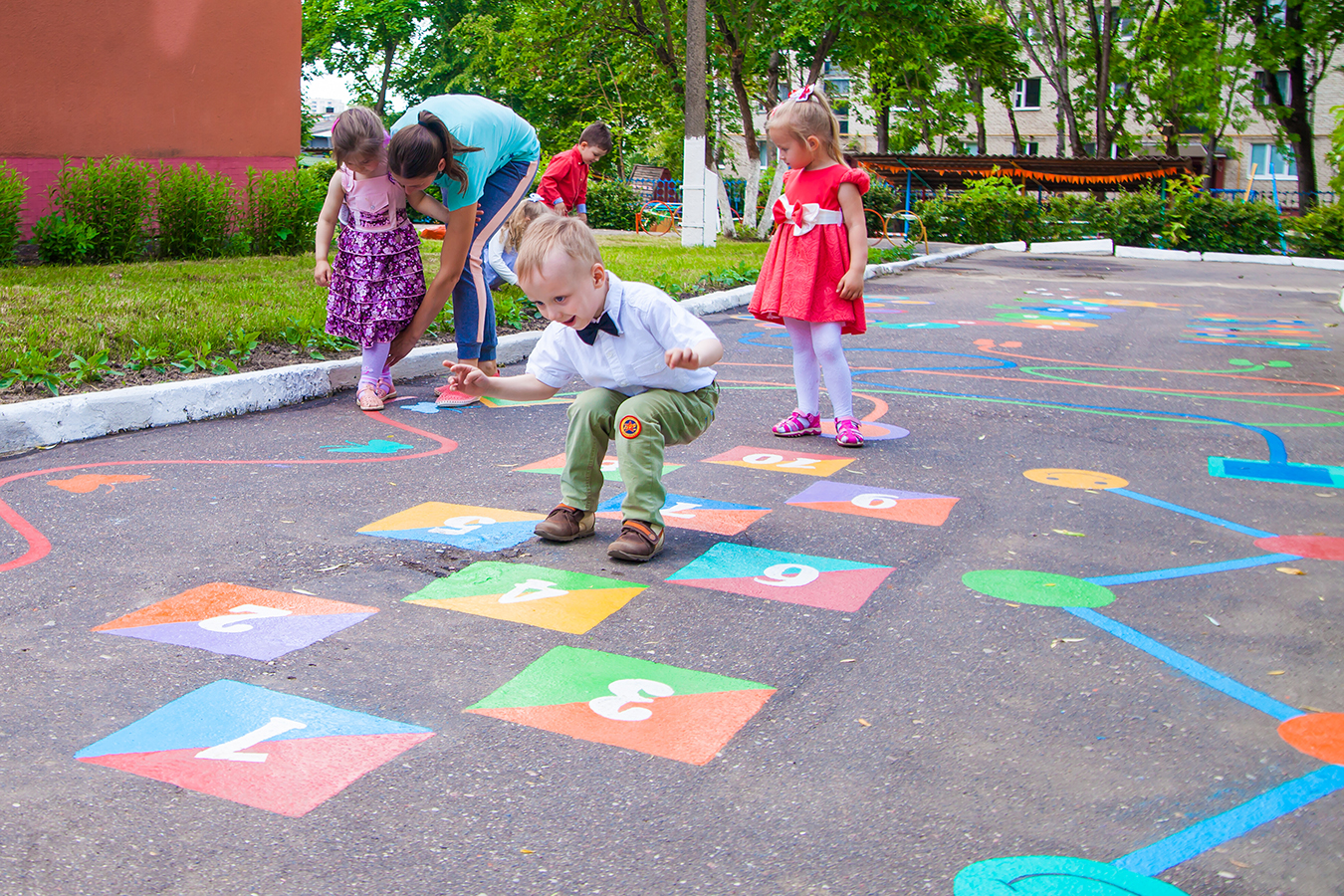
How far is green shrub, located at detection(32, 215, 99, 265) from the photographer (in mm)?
8992

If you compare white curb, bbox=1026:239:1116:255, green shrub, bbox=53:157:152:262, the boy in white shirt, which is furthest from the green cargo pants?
white curb, bbox=1026:239:1116:255

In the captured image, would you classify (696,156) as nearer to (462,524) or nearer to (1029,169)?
(1029,169)

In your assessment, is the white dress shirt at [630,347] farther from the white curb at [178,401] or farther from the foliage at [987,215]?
the foliage at [987,215]

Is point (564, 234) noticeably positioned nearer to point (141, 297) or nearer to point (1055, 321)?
point (141, 297)

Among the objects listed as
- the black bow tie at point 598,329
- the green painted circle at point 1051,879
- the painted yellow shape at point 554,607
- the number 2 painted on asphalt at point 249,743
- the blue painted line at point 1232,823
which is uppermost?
the black bow tie at point 598,329

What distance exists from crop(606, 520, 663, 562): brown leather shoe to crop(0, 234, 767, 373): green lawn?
3.30m

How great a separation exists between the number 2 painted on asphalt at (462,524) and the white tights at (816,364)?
6.07ft

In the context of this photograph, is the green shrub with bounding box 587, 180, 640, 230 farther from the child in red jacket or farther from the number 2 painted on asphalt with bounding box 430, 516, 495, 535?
the number 2 painted on asphalt with bounding box 430, 516, 495, 535

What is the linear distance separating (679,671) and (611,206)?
23.6 meters

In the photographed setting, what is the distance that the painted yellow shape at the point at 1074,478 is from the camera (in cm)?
423

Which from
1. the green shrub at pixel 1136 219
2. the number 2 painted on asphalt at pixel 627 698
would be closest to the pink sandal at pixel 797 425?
the number 2 painted on asphalt at pixel 627 698

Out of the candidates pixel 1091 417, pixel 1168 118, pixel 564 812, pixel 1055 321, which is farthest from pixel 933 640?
pixel 1168 118

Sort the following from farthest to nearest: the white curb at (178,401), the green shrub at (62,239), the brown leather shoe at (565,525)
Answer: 1. the green shrub at (62,239)
2. the white curb at (178,401)
3. the brown leather shoe at (565,525)

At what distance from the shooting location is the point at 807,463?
4488mm
